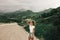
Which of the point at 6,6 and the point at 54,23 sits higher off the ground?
the point at 6,6

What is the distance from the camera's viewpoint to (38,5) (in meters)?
2.77

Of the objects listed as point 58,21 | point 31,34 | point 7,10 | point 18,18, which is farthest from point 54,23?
point 7,10

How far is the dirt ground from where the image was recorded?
2.56 m

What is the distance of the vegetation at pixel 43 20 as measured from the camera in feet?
8.71

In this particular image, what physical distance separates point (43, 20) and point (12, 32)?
1.81 feet

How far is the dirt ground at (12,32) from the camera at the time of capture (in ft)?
8.40

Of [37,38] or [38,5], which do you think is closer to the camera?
[37,38]

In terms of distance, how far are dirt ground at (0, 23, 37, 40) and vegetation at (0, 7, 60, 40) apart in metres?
0.07

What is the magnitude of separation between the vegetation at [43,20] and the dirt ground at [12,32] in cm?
7

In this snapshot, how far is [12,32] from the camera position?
8.56ft

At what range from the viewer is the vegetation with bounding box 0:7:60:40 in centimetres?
265

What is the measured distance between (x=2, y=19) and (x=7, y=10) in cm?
16

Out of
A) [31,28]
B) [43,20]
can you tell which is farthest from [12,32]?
[43,20]

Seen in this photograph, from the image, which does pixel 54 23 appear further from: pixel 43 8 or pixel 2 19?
pixel 2 19
